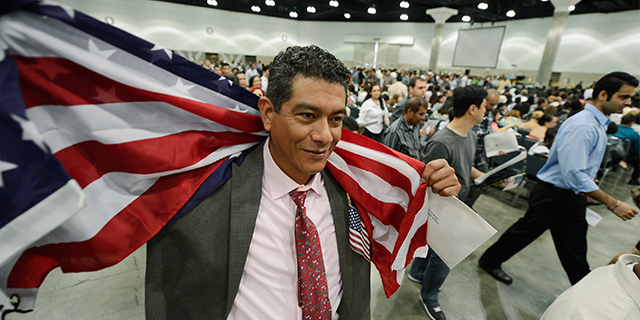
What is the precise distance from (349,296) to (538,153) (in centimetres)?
408

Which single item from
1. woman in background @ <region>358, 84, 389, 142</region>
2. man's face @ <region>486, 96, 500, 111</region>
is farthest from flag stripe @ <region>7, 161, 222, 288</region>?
man's face @ <region>486, 96, 500, 111</region>

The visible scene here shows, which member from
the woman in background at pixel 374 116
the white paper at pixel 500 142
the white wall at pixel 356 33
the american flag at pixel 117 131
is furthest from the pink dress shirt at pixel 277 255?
the white wall at pixel 356 33

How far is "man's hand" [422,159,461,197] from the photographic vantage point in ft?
3.49

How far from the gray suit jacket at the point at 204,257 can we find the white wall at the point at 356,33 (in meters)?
21.9

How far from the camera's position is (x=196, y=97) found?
987mm

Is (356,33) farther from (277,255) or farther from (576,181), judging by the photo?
(277,255)

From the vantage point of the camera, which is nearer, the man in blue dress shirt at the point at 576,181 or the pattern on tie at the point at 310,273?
the pattern on tie at the point at 310,273

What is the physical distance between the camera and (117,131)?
33.1 inches

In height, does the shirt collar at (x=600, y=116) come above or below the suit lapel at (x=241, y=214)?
above

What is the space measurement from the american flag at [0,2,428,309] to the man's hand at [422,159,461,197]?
0.05 metres

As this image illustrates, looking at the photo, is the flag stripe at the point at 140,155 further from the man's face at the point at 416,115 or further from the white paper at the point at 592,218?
the white paper at the point at 592,218

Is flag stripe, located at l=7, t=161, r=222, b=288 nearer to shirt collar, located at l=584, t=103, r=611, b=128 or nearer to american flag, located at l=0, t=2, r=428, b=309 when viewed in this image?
american flag, located at l=0, t=2, r=428, b=309

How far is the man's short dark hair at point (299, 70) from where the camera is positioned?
3.19 ft

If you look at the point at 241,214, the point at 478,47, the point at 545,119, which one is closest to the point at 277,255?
the point at 241,214
